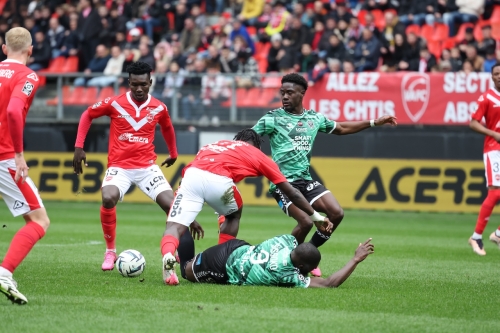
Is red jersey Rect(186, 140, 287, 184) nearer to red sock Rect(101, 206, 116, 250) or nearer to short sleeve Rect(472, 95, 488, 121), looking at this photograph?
red sock Rect(101, 206, 116, 250)

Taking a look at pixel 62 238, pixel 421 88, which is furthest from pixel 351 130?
pixel 421 88

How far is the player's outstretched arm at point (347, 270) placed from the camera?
827cm

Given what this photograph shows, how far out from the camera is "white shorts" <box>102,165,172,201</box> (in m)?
10.4

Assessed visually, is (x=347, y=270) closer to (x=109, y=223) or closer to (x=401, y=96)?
(x=109, y=223)

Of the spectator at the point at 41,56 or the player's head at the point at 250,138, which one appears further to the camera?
the spectator at the point at 41,56

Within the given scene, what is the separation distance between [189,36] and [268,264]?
17445 millimetres

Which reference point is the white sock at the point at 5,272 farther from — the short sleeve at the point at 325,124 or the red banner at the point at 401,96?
the red banner at the point at 401,96

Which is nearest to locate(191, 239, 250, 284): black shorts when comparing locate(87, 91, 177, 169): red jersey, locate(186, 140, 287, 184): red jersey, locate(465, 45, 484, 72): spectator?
locate(186, 140, 287, 184): red jersey

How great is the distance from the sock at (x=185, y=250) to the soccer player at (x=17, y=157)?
171 centimetres

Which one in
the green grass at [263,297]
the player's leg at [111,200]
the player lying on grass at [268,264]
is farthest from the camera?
the player's leg at [111,200]

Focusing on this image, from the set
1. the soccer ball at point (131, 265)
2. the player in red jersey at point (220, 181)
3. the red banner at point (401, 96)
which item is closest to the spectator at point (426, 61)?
the red banner at point (401, 96)

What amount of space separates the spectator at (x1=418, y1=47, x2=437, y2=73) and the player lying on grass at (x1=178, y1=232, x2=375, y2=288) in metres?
13.2

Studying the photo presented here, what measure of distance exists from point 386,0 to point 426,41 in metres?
2.20

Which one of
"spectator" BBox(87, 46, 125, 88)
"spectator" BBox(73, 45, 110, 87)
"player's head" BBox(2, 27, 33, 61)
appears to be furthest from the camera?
"spectator" BBox(73, 45, 110, 87)
